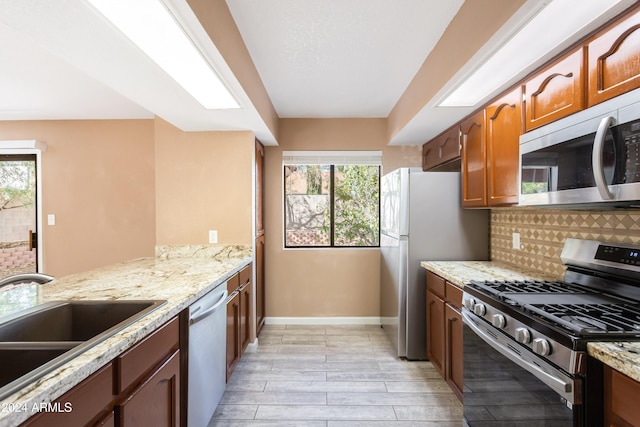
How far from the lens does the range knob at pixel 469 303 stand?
5.33ft

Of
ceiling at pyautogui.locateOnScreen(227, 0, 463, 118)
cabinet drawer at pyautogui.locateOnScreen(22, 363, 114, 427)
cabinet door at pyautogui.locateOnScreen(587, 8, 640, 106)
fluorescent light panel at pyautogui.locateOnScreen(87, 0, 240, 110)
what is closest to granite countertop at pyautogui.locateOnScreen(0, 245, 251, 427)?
cabinet drawer at pyautogui.locateOnScreen(22, 363, 114, 427)

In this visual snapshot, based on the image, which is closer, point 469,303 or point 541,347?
point 541,347

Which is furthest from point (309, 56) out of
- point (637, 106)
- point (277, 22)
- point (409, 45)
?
point (637, 106)

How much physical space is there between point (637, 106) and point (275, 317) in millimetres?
3391

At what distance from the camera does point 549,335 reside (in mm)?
1089

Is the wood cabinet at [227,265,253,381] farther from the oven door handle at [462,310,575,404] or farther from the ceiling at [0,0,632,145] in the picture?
the oven door handle at [462,310,575,404]

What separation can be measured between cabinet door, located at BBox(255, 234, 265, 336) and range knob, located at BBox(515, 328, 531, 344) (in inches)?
92.6

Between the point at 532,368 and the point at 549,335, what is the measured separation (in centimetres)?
18

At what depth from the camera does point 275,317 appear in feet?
11.6

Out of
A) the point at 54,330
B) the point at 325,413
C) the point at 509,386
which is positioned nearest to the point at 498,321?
the point at 509,386

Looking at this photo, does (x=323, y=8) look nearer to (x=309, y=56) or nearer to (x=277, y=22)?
(x=277, y=22)

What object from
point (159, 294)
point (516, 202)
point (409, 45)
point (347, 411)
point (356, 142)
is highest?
point (409, 45)

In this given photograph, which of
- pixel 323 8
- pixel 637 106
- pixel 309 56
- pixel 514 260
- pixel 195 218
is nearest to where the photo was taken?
pixel 637 106

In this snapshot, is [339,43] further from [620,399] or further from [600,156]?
[620,399]
